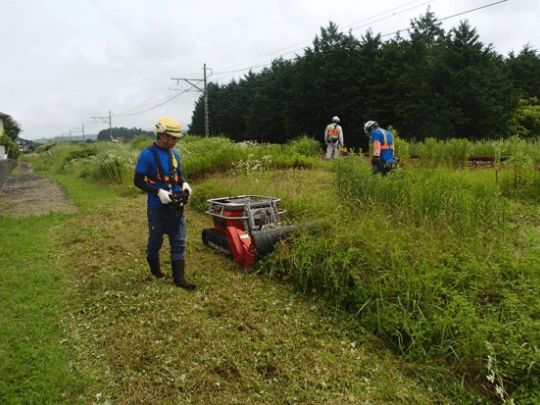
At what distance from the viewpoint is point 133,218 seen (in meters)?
7.15

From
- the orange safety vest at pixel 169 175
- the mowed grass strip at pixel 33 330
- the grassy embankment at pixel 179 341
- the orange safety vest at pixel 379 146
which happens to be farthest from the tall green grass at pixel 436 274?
the orange safety vest at pixel 379 146

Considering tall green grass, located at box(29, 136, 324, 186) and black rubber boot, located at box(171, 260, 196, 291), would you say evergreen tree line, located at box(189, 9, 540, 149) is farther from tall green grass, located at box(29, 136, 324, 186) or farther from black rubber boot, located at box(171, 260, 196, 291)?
black rubber boot, located at box(171, 260, 196, 291)

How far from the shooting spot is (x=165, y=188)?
13.1ft

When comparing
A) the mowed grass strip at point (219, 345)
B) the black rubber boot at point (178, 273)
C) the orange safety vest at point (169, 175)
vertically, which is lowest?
the mowed grass strip at point (219, 345)

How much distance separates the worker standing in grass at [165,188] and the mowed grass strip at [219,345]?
38cm

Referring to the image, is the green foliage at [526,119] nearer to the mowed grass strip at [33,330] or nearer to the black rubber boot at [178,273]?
the black rubber boot at [178,273]

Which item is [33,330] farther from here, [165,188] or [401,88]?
[401,88]

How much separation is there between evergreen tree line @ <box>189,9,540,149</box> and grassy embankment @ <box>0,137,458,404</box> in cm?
2271

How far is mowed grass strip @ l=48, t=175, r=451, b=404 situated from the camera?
2.52 metres

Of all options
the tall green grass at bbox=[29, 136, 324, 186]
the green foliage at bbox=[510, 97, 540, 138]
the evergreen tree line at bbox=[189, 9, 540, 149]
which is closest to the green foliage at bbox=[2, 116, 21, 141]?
the evergreen tree line at bbox=[189, 9, 540, 149]

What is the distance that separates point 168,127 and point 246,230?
4.88ft

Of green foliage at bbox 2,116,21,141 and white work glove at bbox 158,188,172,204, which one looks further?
green foliage at bbox 2,116,21,141

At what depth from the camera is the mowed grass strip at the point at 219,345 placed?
2523 mm

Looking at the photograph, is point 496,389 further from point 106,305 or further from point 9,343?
point 9,343
